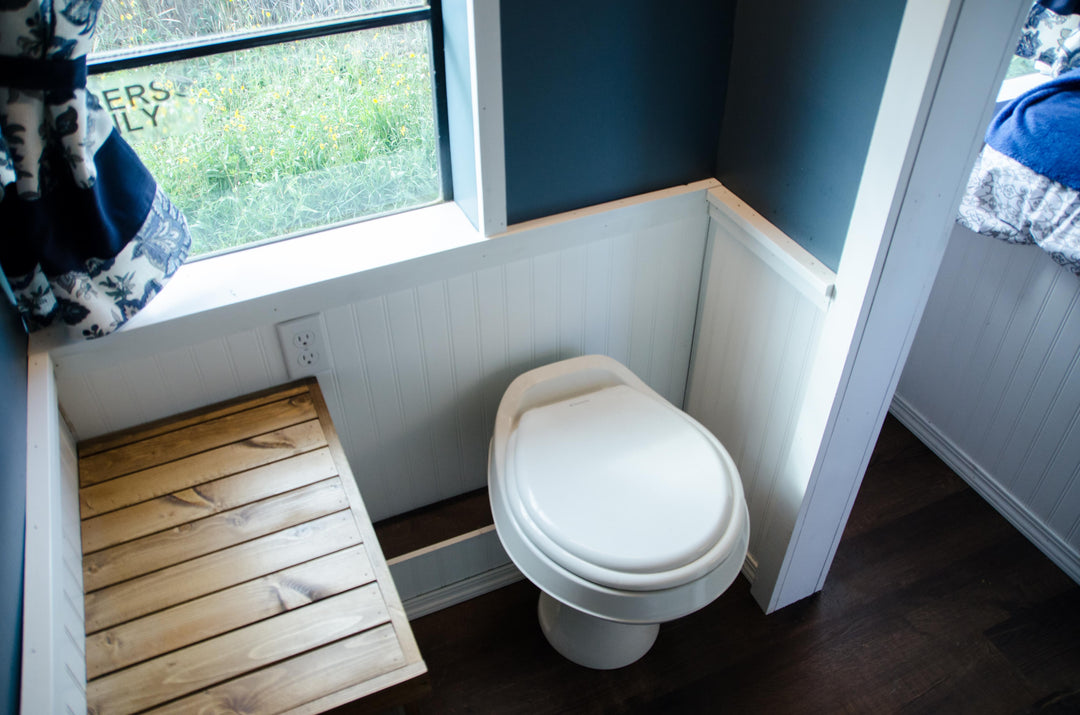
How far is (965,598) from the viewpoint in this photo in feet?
5.72

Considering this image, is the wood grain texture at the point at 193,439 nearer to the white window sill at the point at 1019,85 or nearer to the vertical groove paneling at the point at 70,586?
the vertical groove paneling at the point at 70,586

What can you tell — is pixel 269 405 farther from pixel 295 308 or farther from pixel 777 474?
pixel 777 474

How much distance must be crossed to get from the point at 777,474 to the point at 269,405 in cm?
94

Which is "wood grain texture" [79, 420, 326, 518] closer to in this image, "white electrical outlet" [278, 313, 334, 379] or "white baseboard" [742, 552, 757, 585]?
"white electrical outlet" [278, 313, 334, 379]

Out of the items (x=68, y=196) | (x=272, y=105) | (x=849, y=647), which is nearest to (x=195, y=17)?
(x=272, y=105)

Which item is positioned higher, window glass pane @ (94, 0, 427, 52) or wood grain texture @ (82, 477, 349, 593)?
window glass pane @ (94, 0, 427, 52)

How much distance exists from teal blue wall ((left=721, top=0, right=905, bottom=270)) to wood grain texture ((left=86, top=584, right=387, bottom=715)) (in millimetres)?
898

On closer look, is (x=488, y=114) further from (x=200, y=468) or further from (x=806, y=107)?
(x=200, y=468)

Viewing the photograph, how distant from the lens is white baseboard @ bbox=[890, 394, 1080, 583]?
5.87 ft

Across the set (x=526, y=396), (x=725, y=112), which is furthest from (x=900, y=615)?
(x=725, y=112)

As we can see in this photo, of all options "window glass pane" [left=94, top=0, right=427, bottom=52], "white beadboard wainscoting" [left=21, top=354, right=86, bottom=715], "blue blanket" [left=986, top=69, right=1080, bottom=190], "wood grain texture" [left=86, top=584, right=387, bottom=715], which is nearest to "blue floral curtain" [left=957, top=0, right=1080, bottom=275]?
"blue blanket" [left=986, top=69, right=1080, bottom=190]

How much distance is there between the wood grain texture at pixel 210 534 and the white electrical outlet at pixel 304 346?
244 millimetres

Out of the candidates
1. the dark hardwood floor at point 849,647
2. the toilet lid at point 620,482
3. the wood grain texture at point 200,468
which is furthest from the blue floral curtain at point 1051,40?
the wood grain texture at point 200,468

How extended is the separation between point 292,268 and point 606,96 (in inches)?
23.5
